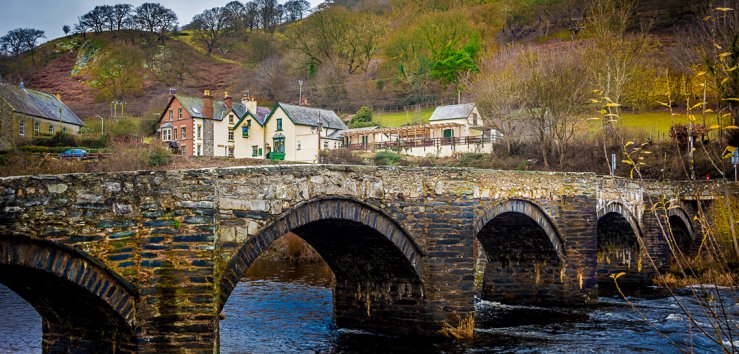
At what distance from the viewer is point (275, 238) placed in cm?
1099

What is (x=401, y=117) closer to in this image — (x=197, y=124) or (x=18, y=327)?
(x=197, y=124)

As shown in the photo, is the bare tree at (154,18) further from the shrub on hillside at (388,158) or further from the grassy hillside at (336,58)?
the shrub on hillside at (388,158)

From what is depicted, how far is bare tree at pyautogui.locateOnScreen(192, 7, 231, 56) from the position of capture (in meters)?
113

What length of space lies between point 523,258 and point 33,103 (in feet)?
155

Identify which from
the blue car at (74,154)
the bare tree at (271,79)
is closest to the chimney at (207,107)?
the blue car at (74,154)

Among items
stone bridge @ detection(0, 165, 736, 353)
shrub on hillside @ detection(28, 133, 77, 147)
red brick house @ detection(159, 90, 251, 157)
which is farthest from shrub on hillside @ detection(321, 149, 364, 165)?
stone bridge @ detection(0, 165, 736, 353)

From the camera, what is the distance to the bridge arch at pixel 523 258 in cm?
1900

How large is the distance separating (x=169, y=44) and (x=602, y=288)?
93.4 m

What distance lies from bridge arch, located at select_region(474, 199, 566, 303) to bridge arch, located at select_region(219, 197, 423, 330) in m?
4.93

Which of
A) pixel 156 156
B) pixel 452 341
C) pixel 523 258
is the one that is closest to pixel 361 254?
pixel 452 341

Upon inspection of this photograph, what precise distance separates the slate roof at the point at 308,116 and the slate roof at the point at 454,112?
9.72 m

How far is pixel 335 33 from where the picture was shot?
264ft

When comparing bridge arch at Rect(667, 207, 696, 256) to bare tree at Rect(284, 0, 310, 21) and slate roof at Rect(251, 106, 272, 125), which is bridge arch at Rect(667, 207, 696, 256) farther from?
bare tree at Rect(284, 0, 310, 21)

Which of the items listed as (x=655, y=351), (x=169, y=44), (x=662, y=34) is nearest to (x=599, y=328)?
(x=655, y=351)
